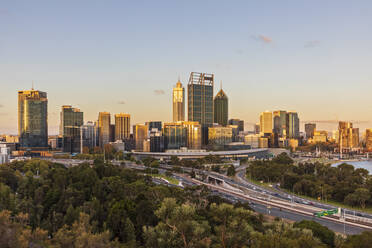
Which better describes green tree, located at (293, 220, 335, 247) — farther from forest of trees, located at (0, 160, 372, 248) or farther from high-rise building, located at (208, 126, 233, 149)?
high-rise building, located at (208, 126, 233, 149)

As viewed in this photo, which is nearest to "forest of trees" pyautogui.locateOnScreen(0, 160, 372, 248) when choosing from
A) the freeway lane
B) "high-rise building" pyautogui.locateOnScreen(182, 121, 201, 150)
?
the freeway lane

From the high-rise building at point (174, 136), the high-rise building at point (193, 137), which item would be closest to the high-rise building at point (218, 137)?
the high-rise building at point (193, 137)

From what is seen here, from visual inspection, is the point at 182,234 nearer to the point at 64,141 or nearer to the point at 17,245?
the point at 17,245

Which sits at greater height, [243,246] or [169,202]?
[169,202]

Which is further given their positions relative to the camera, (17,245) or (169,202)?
(169,202)

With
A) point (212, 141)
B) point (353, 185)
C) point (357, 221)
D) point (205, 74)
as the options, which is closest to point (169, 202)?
point (357, 221)

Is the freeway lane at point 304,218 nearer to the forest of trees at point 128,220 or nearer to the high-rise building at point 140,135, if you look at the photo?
the forest of trees at point 128,220

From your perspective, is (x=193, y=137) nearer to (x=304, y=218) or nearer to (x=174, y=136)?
(x=174, y=136)
